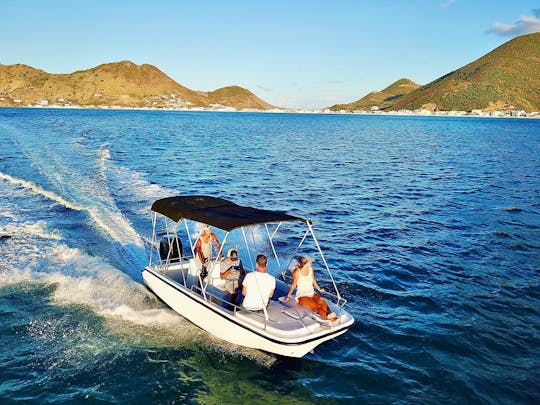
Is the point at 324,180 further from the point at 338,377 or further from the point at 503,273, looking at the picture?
the point at 338,377

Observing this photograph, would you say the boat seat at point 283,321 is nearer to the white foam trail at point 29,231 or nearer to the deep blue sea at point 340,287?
the deep blue sea at point 340,287

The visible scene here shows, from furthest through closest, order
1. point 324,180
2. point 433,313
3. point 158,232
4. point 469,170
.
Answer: point 469,170 < point 324,180 < point 158,232 < point 433,313

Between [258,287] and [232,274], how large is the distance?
148 centimetres

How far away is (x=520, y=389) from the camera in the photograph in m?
9.28

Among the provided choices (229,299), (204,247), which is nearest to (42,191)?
Result: (204,247)

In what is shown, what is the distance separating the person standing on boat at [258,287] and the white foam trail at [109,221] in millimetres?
9516

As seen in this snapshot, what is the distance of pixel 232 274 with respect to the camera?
1149 centimetres

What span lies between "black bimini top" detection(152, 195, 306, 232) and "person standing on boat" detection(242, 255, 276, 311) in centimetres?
117

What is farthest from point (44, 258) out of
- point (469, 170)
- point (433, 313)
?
point (469, 170)

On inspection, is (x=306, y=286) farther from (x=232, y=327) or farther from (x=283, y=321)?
(x=232, y=327)

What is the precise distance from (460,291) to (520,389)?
205 inches

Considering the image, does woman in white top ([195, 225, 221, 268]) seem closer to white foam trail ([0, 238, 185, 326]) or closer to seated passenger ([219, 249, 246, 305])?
seated passenger ([219, 249, 246, 305])

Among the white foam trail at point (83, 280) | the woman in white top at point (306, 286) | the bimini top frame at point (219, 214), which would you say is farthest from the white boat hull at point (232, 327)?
the bimini top frame at point (219, 214)

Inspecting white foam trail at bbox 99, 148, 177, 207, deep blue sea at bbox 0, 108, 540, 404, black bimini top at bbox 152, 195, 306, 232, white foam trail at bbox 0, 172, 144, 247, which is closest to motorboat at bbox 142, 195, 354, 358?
black bimini top at bbox 152, 195, 306, 232
